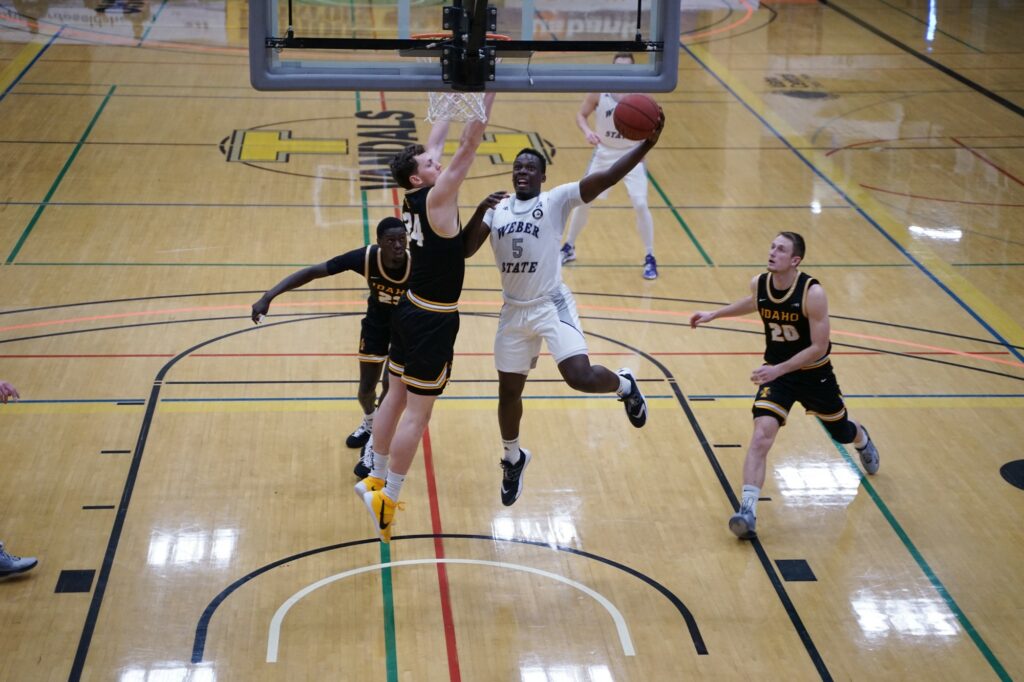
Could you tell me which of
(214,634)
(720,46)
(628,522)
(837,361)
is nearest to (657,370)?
(837,361)

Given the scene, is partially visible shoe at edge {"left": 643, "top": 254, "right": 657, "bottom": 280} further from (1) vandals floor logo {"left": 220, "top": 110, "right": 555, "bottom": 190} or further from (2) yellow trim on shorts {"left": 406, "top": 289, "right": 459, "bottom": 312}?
(2) yellow trim on shorts {"left": 406, "top": 289, "right": 459, "bottom": 312}

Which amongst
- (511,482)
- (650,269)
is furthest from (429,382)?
(650,269)

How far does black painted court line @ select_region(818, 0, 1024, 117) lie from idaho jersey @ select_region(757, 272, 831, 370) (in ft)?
35.3

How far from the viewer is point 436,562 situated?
7.00 meters

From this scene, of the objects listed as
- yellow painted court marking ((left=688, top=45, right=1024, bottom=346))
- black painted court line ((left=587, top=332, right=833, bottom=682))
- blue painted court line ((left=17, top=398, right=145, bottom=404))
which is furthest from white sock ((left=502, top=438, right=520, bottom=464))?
yellow painted court marking ((left=688, top=45, right=1024, bottom=346))

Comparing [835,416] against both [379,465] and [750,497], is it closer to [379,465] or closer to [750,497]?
[750,497]

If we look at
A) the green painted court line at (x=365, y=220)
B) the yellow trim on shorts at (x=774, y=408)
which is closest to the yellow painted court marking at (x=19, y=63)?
the green painted court line at (x=365, y=220)

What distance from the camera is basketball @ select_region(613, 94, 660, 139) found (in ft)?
21.5

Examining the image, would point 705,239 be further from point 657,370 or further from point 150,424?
point 150,424

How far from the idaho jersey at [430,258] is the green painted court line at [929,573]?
3.03m

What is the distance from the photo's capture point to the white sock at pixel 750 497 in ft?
23.9

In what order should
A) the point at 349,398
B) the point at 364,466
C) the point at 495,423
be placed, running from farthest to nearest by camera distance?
the point at 349,398, the point at 495,423, the point at 364,466

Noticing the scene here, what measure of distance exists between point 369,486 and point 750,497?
2.24 meters

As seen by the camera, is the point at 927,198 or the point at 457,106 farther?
the point at 927,198
